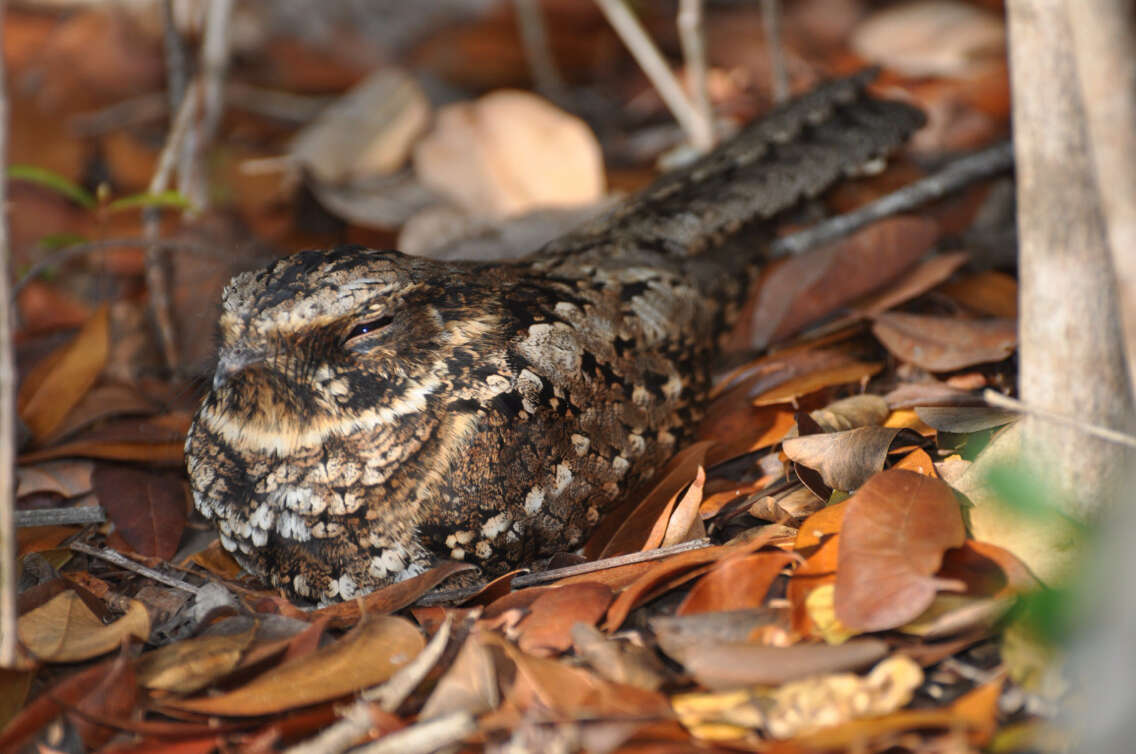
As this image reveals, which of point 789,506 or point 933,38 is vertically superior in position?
point 933,38

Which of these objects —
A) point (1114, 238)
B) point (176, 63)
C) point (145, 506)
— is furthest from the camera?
point (176, 63)

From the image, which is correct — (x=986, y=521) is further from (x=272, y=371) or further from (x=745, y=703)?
(x=272, y=371)

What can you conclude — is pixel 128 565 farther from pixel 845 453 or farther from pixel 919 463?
pixel 919 463

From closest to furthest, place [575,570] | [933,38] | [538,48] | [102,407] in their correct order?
[575,570] < [102,407] < [933,38] < [538,48]

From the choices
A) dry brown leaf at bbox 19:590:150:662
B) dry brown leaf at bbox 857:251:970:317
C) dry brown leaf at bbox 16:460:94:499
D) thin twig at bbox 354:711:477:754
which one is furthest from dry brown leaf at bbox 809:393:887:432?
dry brown leaf at bbox 16:460:94:499

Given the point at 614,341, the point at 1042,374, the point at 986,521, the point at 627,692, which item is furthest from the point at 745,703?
the point at 614,341

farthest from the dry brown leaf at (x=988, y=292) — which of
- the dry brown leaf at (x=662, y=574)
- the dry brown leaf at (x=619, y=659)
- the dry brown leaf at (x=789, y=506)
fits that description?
the dry brown leaf at (x=619, y=659)

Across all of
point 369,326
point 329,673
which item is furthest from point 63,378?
point 329,673
